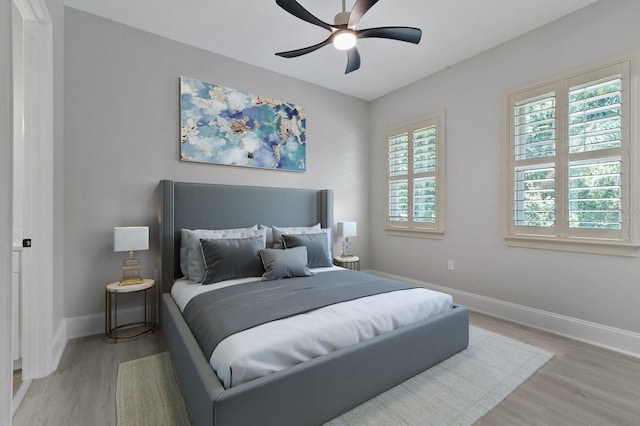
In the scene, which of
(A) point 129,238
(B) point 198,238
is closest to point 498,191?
(B) point 198,238

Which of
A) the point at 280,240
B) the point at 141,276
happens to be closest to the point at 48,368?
the point at 141,276

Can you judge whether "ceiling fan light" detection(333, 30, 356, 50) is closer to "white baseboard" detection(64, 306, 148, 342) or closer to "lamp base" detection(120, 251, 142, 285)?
"lamp base" detection(120, 251, 142, 285)

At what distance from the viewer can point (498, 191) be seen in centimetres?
322

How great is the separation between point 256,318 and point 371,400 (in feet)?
2.83

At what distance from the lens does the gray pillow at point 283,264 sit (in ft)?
8.74

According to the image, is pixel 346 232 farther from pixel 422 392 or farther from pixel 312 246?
pixel 422 392

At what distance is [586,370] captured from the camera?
2.11m

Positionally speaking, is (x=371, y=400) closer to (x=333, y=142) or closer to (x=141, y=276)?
(x=141, y=276)

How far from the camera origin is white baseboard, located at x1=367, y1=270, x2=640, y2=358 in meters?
2.38

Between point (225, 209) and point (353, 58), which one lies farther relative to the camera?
point (225, 209)

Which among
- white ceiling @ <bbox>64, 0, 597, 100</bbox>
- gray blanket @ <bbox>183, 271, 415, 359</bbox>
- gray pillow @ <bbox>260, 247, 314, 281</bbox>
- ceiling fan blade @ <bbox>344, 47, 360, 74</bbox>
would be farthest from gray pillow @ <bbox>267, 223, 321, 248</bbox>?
white ceiling @ <bbox>64, 0, 597, 100</bbox>

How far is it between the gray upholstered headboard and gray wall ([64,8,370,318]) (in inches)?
9.2

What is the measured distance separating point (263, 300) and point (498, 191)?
9.21 ft

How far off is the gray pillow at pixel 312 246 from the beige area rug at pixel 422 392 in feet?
4.83
